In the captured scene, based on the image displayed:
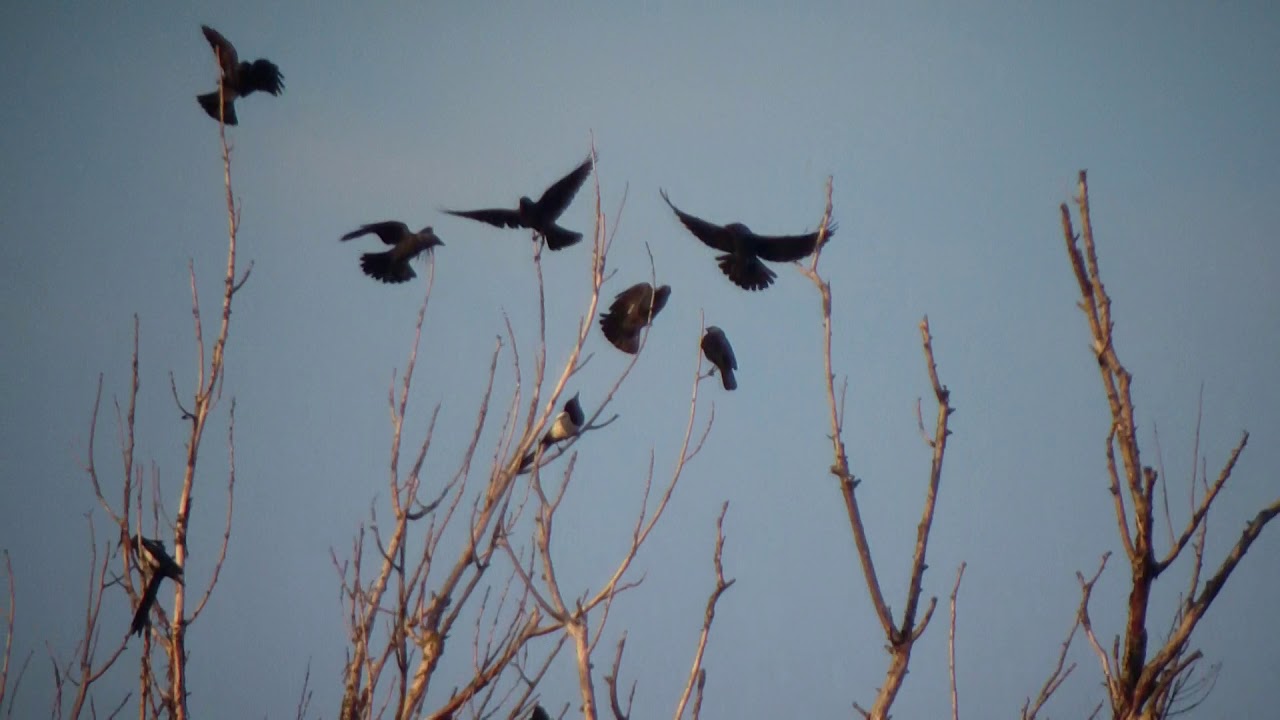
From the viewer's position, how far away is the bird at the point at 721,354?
3.94 metres

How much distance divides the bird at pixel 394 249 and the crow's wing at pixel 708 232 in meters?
1.21

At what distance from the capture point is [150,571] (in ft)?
9.06

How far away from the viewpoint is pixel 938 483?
5.77 ft

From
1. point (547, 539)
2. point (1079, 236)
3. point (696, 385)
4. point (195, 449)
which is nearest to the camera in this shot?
point (1079, 236)

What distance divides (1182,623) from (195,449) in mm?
2402

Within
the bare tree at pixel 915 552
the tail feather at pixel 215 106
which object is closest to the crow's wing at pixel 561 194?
the tail feather at pixel 215 106

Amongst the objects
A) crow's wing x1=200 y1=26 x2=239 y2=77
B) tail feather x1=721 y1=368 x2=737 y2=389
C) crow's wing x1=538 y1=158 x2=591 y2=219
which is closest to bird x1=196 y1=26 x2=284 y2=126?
crow's wing x1=200 y1=26 x2=239 y2=77

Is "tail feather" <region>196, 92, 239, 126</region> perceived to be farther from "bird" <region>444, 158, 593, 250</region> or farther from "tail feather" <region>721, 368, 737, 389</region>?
"tail feather" <region>721, 368, 737, 389</region>

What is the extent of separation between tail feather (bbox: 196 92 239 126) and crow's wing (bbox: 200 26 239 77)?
18 centimetres

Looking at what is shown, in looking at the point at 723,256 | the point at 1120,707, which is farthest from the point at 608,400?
the point at 723,256

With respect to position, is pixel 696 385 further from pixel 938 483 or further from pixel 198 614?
pixel 198 614

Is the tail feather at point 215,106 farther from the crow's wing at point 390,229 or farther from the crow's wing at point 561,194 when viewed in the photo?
the crow's wing at point 561,194

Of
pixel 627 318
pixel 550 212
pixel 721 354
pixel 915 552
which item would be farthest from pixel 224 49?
pixel 915 552

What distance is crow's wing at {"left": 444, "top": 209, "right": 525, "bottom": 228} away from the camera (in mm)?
4488
